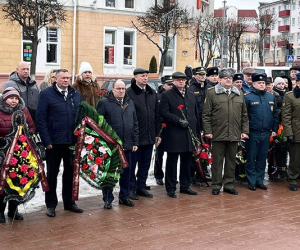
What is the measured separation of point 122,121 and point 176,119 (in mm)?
1094

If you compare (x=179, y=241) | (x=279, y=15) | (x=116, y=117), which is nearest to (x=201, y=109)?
(x=116, y=117)

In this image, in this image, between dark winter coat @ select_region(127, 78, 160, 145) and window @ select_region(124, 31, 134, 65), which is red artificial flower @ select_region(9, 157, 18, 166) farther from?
window @ select_region(124, 31, 134, 65)

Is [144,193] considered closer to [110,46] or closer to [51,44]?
[51,44]

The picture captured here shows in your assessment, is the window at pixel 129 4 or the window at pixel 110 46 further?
the window at pixel 129 4

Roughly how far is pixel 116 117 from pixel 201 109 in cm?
235

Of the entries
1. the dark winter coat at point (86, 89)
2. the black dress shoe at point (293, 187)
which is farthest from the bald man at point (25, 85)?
the black dress shoe at point (293, 187)

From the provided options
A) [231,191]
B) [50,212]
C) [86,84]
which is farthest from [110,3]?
[50,212]

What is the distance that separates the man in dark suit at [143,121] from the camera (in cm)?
888

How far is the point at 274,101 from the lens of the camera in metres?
9.98

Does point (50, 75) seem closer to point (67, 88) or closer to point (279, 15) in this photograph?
point (67, 88)

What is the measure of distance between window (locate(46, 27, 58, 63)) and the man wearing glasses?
2467 centimetres

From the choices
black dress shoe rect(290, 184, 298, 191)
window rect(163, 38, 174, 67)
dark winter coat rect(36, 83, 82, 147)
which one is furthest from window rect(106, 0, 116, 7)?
dark winter coat rect(36, 83, 82, 147)

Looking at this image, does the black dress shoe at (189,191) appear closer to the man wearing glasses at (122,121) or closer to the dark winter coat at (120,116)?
the man wearing glasses at (122,121)

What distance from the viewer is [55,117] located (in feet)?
25.3
